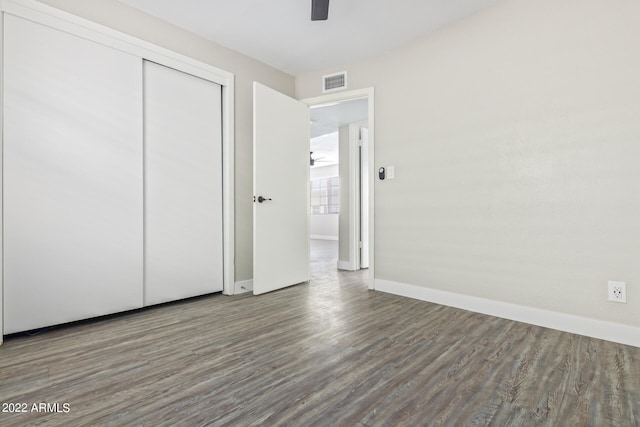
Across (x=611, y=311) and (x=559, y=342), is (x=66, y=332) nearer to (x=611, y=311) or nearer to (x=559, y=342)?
(x=559, y=342)

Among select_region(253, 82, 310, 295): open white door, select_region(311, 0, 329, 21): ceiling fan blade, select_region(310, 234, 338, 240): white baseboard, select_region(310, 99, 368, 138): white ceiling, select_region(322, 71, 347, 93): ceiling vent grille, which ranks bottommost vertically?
select_region(310, 234, 338, 240): white baseboard

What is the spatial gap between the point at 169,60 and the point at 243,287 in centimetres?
215

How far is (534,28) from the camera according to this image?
2.19m

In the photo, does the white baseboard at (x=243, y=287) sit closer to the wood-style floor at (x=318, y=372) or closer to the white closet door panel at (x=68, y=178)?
the wood-style floor at (x=318, y=372)

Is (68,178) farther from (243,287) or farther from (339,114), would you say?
(339,114)

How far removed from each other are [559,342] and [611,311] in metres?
0.39

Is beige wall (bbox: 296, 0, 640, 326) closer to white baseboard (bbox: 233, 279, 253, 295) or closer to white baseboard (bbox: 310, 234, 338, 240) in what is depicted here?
white baseboard (bbox: 233, 279, 253, 295)

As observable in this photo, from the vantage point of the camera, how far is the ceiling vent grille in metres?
3.32

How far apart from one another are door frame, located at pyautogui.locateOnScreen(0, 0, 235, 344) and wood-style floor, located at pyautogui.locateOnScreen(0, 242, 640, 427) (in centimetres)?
77

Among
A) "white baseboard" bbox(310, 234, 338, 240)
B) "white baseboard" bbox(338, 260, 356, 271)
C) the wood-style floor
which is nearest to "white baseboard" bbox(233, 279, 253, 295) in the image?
the wood-style floor

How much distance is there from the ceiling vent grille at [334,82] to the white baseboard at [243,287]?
221 cm

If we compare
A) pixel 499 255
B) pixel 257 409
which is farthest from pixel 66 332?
pixel 499 255

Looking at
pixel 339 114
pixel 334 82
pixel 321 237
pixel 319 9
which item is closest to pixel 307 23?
pixel 319 9

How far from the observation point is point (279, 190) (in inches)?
125
